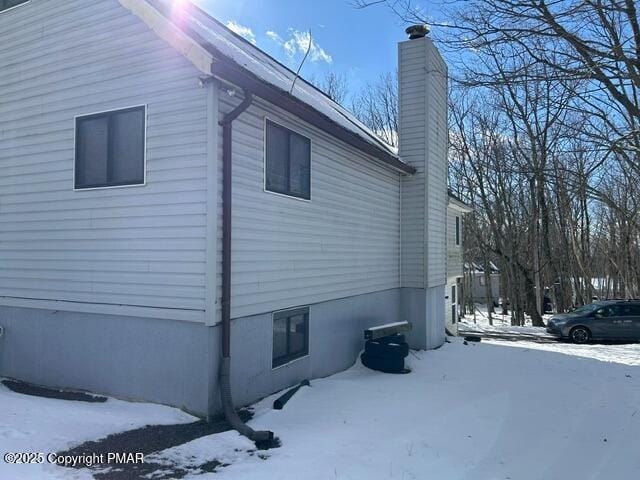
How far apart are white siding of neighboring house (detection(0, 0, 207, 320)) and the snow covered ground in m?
1.50

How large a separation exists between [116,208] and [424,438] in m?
4.74

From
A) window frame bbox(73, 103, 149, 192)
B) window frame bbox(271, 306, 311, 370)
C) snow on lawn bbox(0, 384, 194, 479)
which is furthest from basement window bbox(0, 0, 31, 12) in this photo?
window frame bbox(271, 306, 311, 370)

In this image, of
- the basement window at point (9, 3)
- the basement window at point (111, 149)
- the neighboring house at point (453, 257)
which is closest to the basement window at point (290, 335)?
the basement window at point (111, 149)

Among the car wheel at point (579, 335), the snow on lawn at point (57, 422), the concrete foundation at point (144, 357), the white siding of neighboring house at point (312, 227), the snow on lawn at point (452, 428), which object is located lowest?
the car wheel at point (579, 335)

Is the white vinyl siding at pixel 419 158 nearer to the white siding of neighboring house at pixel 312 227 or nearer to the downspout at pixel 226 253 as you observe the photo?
the white siding of neighboring house at pixel 312 227

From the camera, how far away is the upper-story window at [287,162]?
686cm

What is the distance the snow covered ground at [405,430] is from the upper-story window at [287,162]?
2.98 m

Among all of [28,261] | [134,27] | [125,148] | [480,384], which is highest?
[134,27]

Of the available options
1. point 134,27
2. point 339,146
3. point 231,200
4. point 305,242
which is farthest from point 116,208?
point 339,146

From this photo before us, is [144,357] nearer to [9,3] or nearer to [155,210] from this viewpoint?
[155,210]

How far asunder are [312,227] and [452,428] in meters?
3.70

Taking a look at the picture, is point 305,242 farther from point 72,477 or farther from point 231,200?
point 72,477

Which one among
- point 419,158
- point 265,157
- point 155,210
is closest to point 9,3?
point 155,210

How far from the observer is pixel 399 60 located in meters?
12.4
